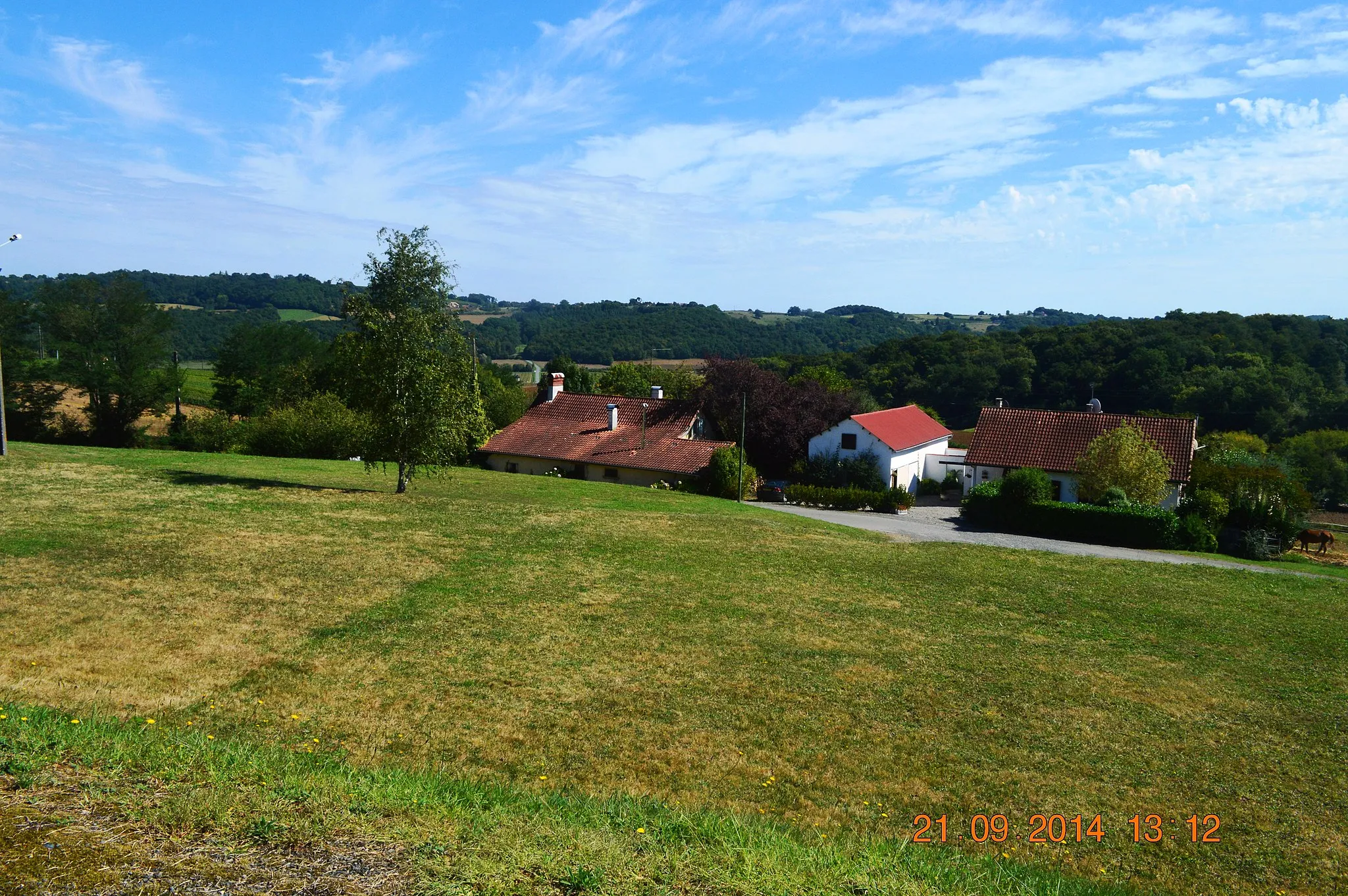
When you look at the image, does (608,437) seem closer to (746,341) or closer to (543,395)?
(543,395)

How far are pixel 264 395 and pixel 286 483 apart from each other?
36445 mm

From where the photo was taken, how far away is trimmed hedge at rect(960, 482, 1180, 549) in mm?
32156

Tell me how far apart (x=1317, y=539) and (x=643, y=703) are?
1415 inches

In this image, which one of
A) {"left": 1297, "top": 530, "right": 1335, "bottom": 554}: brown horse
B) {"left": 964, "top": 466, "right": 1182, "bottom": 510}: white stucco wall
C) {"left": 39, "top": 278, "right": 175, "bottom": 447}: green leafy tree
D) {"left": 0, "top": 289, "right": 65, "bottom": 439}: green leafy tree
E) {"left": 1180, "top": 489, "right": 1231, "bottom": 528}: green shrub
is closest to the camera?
{"left": 1180, "top": 489, "right": 1231, "bottom": 528}: green shrub

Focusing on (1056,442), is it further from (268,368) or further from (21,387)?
(268,368)

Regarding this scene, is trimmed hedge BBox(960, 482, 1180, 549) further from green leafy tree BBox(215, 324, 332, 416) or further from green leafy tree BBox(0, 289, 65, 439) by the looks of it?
green leafy tree BBox(0, 289, 65, 439)

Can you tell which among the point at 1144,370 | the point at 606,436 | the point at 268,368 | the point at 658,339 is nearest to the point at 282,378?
the point at 268,368

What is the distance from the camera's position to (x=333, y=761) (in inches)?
323

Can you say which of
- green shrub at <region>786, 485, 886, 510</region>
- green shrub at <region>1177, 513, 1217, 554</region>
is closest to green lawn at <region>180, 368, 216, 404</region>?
green shrub at <region>786, 485, 886, 510</region>

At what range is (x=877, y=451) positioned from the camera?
4272 centimetres

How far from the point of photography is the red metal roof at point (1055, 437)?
127ft

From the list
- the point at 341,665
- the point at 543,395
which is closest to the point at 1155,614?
the point at 341,665

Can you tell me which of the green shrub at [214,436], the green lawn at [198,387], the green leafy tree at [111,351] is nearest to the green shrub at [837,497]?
the green shrub at [214,436]

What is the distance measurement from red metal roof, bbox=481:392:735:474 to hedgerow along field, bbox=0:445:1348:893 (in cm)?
1975
